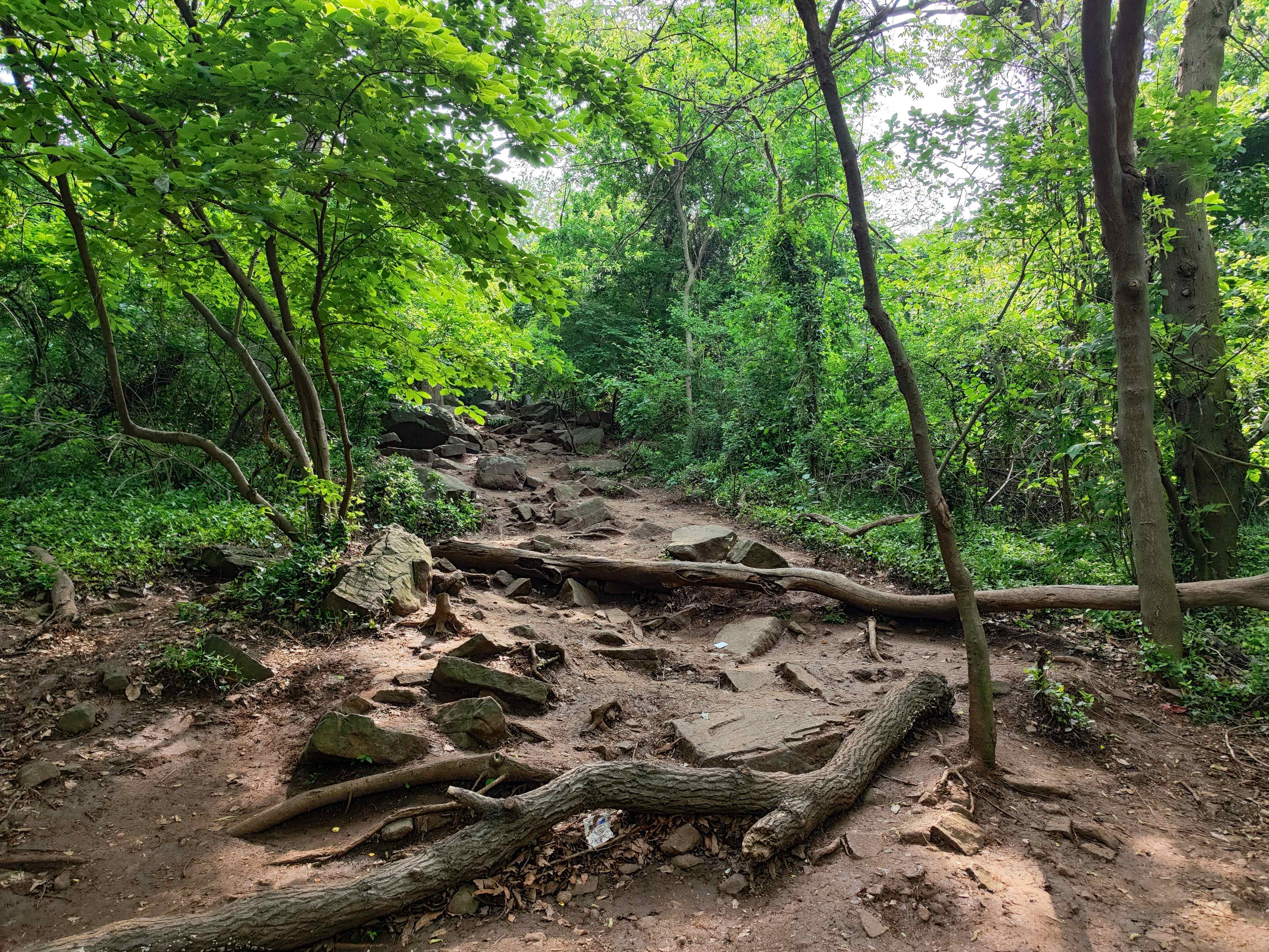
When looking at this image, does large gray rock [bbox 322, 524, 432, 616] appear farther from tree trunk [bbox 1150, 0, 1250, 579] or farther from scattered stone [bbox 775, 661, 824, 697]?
tree trunk [bbox 1150, 0, 1250, 579]

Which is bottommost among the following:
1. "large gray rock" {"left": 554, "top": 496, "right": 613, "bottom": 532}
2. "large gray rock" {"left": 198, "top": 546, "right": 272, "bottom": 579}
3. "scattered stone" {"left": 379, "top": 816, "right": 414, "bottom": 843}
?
"scattered stone" {"left": 379, "top": 816, "right": 414, "bottom": 843}

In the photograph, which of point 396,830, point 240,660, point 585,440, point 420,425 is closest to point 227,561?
point 240,660

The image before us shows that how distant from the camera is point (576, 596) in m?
7.03

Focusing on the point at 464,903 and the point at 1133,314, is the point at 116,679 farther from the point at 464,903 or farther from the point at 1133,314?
the point at 1133,314

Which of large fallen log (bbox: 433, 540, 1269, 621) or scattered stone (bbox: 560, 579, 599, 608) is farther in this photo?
scattered stone (bbox: 560, 579, 599, 608)

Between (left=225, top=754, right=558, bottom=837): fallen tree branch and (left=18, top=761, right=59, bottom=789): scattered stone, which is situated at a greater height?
(left=18, top=761, right=59, bottom=789): scattered stone

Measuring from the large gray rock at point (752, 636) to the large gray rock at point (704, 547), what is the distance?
1.20 meters

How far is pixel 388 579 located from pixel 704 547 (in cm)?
373

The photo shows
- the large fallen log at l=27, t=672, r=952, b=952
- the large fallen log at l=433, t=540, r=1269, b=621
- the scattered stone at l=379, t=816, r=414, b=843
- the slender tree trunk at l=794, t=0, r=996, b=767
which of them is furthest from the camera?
the large fallen log at l=433, t=540, r=1269, b=621

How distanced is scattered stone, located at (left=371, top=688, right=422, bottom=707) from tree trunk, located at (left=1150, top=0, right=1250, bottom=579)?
659 centimetres

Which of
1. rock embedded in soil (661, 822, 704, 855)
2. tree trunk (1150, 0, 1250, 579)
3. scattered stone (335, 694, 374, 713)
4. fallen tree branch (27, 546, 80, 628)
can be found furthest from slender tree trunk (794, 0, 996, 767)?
fallen tree branch (27, 546, 80, 628)

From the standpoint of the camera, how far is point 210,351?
10.1 meters

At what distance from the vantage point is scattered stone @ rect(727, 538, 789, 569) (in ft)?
23.8

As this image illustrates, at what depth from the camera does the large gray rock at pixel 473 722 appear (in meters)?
4.01
